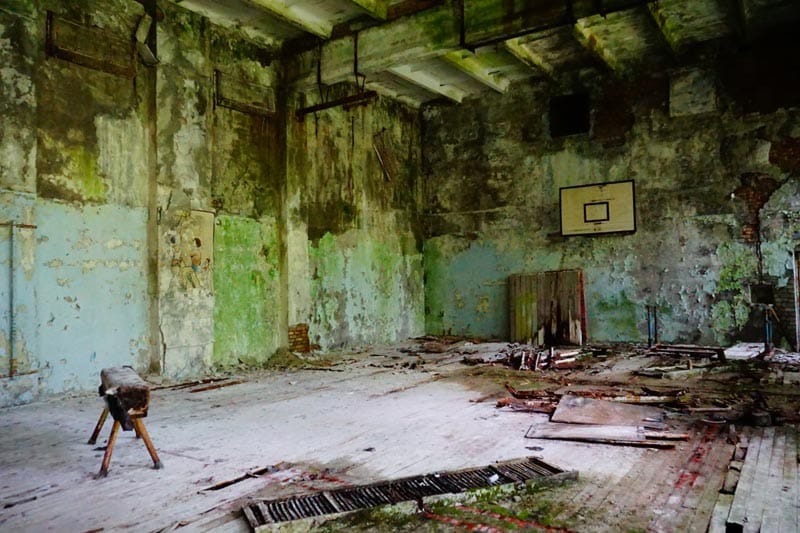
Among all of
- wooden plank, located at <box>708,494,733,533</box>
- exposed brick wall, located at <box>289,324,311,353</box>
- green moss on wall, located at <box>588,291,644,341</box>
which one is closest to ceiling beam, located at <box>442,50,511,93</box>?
green moss on wall, located at <box>588,291,644,341</box>

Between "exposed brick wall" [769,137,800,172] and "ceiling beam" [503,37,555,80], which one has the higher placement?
"ceiling beam" [503,37,555,80]

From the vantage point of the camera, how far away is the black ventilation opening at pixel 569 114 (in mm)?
9617

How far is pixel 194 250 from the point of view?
7016mm

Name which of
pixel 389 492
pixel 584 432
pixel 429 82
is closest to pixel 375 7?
pixel 429 82

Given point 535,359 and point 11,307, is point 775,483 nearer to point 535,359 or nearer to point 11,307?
point 535,359

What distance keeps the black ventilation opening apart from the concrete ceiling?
350mm

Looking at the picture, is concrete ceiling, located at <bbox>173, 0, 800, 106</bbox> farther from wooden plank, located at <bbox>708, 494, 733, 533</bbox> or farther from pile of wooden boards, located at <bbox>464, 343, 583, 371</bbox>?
wooden plank, located at <bbox>708, 494, 733, 533</bbox>

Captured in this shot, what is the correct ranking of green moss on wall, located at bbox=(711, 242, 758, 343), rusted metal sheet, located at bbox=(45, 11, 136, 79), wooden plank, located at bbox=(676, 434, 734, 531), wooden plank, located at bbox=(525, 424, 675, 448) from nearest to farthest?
wooden plank, located at bbox=(676, 434, 734, 531) → wooden plank, located at bbox=(525, 424, 675, 448) → rusted metal sheet, located at bbox=(45, 11, 136, 79) → green moss on wall, located at bbox=(711, 242, 758, 343)

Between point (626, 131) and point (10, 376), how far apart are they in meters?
8.99

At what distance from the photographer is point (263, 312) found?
8.00 metres

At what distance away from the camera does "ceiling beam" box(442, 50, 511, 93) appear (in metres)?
8.60

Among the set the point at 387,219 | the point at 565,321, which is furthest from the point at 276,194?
the point at 565,321

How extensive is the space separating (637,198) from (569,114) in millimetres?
1863

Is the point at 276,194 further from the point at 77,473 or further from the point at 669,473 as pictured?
the point at 669,473
